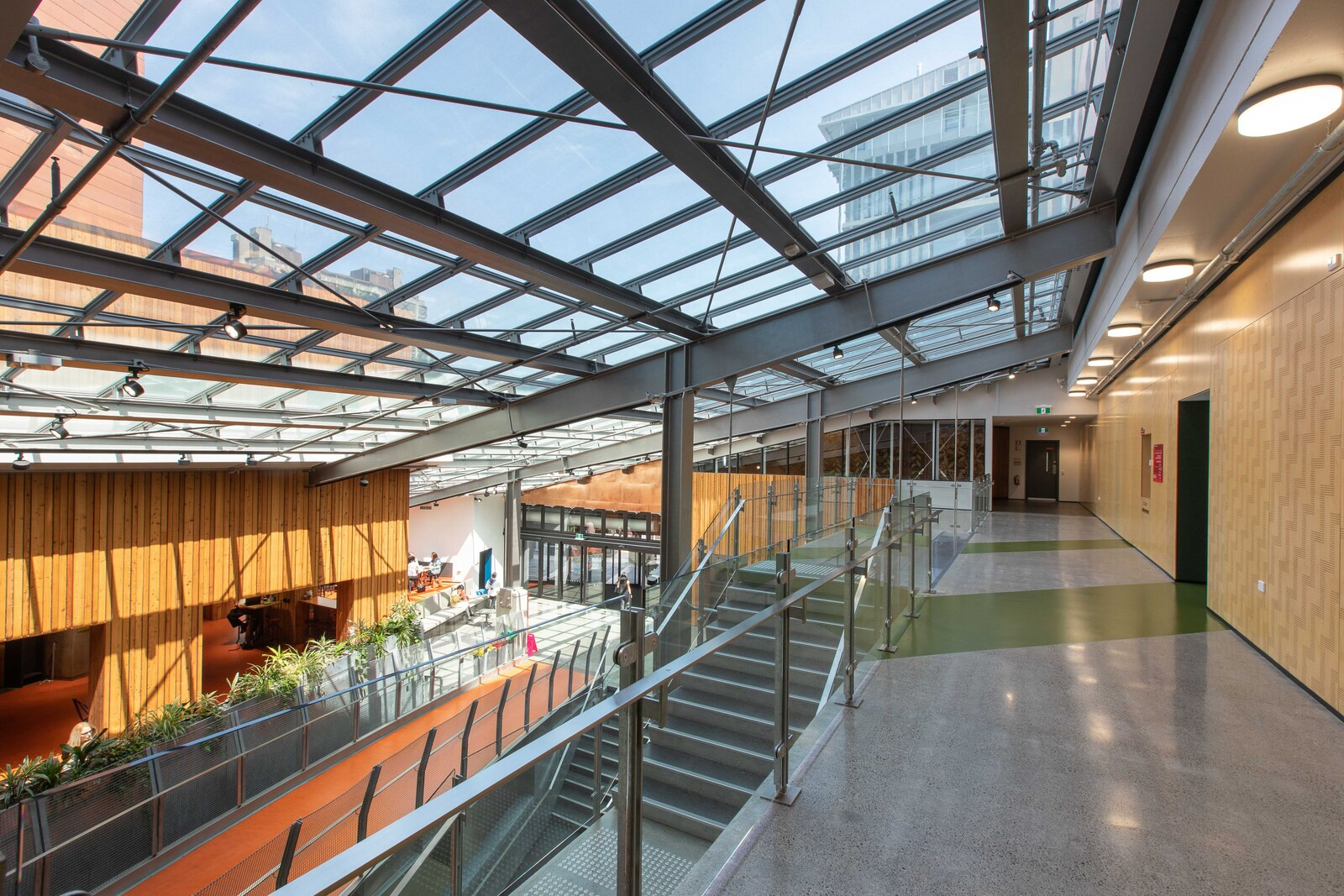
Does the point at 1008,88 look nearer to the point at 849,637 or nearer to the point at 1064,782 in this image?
the point at 849,637

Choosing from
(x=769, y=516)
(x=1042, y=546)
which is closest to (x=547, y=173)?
(x=769, y=516)

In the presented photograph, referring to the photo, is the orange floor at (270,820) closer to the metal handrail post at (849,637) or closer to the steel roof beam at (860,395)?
the metal handrail post at (849,637)

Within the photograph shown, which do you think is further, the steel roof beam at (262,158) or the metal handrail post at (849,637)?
the metal handrail post at (849,637)

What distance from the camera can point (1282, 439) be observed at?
4.82m

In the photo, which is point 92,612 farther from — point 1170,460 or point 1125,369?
point 1125,369

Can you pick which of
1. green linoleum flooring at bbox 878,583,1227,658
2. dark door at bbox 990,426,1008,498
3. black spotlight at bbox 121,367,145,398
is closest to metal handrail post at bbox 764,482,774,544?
green linoleum flooring at bbox 878,583,1227,658

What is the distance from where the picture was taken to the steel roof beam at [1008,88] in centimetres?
371

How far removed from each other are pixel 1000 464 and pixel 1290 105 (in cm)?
2387

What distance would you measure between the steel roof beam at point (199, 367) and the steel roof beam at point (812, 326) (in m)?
1.61

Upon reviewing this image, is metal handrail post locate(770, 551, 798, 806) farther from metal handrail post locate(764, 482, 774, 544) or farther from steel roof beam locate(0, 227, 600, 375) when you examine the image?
metal handrail post locate(764, 482, 774, 544)

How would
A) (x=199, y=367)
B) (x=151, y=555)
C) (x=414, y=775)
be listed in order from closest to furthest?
(x=414, y=775)
(x=199, y=367)
(x=151, y=555)

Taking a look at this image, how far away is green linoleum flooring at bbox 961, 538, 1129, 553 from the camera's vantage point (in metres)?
10.7

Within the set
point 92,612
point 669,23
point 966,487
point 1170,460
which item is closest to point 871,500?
point 1170,460

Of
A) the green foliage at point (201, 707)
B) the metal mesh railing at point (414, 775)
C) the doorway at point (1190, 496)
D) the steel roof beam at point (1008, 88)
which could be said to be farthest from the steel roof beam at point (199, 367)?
the doorway at point (1190, 496)
